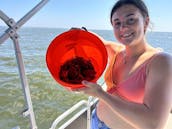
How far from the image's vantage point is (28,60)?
648 centimetres

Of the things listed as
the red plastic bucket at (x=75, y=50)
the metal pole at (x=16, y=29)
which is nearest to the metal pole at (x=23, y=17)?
the metal pole at (x=16, y=29)

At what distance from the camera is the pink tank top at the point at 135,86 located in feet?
2.79

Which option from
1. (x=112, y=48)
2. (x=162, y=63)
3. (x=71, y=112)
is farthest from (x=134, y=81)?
(x=71, y=112)

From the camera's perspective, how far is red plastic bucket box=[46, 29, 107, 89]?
0.91m

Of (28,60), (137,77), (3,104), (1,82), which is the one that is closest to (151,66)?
(137,77)

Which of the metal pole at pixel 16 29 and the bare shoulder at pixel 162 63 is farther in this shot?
the metal pole at pixel 16 29

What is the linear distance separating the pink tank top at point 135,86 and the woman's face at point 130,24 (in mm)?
120

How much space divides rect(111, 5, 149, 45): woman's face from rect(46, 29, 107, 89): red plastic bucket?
3.8 inches

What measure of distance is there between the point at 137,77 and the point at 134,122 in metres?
0.17

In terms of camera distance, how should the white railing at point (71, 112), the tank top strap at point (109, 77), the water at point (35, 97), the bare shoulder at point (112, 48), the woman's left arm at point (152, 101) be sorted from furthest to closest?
1. the water at point (35, 97)
2. the white railing at point (71, 112)
3. the bare shoulder at point (112, 48)
4. the tank top strap at point (109, 77)
5. the woman's left arm at point (152, 101)

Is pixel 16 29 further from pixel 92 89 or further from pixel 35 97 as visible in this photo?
pixel 35 97

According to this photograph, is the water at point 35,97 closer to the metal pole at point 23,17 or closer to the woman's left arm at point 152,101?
the metal pole at point 23,17

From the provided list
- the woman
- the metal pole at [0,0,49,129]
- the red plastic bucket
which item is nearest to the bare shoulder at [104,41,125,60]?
the woman

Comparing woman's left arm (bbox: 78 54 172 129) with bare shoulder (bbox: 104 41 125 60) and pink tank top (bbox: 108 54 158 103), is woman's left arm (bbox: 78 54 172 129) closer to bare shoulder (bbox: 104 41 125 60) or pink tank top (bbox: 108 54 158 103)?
Result: pink tank top (bbox: 108 54 158 103)
